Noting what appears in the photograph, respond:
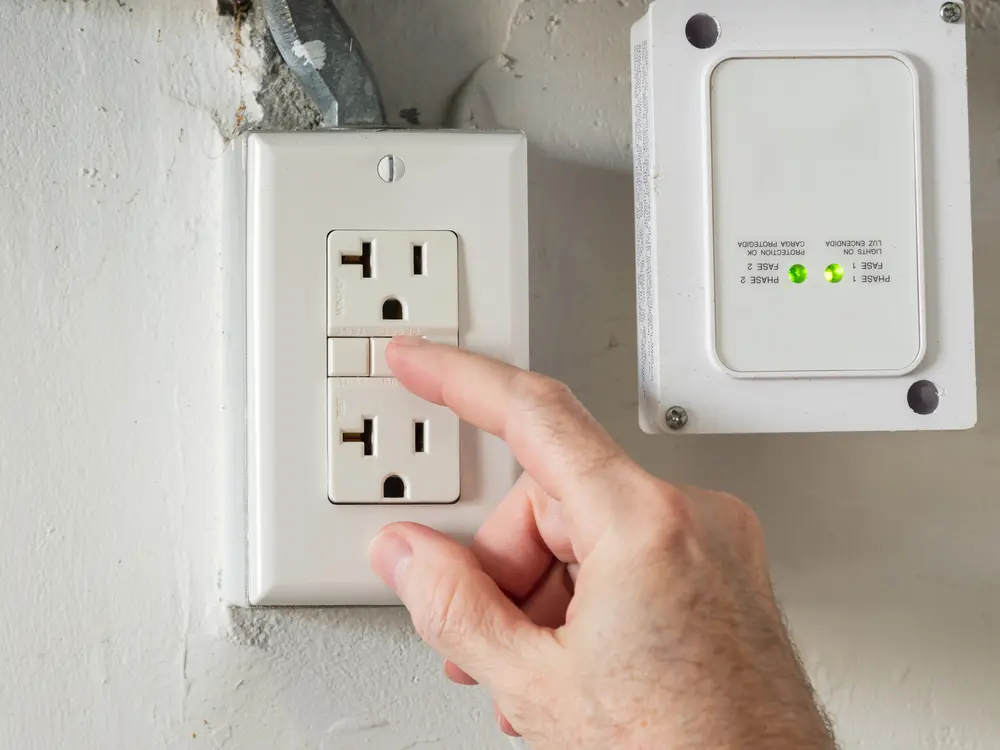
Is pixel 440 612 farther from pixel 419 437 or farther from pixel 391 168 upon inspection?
pixel 391 168

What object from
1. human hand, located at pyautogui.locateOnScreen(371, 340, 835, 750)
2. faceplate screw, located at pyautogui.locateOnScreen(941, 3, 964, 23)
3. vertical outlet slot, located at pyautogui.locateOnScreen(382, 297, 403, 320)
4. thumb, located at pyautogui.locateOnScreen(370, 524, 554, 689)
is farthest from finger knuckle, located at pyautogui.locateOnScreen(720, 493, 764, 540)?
faceplate screw, located at pyautogui.locateOnScreen(941, 3, 964, 23)

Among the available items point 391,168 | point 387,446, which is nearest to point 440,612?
point 387,446

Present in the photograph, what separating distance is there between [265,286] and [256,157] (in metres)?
0.07

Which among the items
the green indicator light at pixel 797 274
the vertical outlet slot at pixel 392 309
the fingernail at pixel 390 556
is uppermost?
the green indicator light at pixel 797 274

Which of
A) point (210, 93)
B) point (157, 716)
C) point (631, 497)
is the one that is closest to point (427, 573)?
point (631, 497)

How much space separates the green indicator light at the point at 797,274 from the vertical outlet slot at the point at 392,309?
0.22 metres

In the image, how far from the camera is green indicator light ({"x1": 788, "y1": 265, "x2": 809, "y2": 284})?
48cm

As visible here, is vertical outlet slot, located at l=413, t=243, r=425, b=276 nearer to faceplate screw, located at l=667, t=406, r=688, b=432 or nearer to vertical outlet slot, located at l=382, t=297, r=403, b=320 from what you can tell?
vertical outlet slot, located at l=382, t=297, r=403, b=320

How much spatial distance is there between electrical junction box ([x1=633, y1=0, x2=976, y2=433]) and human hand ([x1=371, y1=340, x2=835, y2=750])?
0.10 meters

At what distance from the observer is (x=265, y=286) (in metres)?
0.49

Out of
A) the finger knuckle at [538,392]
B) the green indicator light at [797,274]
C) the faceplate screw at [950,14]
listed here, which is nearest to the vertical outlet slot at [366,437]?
the finger knuckle at [538,392]

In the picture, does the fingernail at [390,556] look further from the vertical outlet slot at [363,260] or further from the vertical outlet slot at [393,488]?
the vertical outlet slot at [363,260]

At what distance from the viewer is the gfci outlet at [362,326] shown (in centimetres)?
49

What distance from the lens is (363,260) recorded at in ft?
1.65
